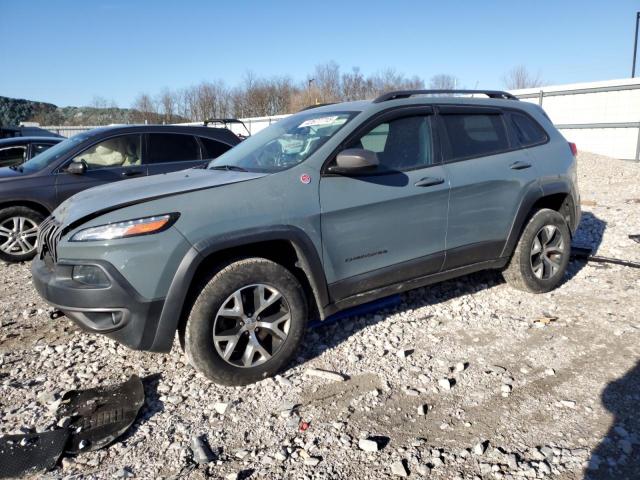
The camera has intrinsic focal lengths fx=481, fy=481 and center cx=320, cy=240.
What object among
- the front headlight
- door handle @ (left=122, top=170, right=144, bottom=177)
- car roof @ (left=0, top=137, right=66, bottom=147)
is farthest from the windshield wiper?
car roof @ (left=0, top=137, right=66, bottom=147)

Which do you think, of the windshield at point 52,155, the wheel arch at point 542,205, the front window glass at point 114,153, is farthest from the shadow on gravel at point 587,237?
the windshield at point 52,155

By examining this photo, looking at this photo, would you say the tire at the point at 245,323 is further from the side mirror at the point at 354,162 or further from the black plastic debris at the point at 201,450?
the side mirror at the point at 354,162

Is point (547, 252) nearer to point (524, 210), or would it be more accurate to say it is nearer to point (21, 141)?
point (524, 210)

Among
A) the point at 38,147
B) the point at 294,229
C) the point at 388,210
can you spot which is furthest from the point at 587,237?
the point at 38,147

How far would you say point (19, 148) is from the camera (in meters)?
7.71

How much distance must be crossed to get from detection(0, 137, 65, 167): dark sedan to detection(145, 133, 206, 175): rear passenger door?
209 cm

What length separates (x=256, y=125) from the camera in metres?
29.6

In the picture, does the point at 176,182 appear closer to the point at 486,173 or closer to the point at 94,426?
the point at 94,426

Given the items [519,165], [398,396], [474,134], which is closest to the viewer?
[398,396]

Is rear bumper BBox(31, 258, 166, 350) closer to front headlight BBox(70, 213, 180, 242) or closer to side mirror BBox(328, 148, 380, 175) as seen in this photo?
front headlight BBox(70, 213, 180, 242)

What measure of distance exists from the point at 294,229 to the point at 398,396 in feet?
4.11

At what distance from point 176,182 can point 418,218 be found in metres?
1.80

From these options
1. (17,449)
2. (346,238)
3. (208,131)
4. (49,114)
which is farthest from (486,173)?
(49,114)

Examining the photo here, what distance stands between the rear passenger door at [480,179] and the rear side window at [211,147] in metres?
3.87
